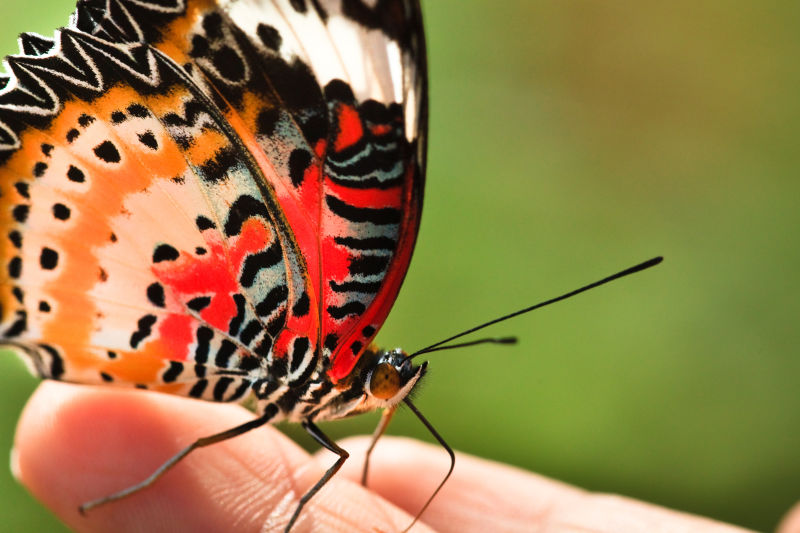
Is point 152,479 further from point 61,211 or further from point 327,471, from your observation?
point 61,211

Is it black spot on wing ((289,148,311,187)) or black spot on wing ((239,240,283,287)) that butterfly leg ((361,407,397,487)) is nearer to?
black spot on wing ((239,240,283,287))

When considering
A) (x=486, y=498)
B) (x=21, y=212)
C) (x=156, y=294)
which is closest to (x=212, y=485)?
(x=156, y=294)

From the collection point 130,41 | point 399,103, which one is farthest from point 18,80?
point 399,103

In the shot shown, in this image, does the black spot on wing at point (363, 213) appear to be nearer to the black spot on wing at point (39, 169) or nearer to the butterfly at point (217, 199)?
the butterfly at point (217, 199)

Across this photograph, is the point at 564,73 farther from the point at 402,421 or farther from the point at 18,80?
the point at 18,80

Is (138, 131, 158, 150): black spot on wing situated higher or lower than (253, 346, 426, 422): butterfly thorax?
higher

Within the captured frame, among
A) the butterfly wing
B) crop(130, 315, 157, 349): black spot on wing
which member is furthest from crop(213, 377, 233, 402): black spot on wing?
crop(130, 315, 157, 349): black spot on wing
